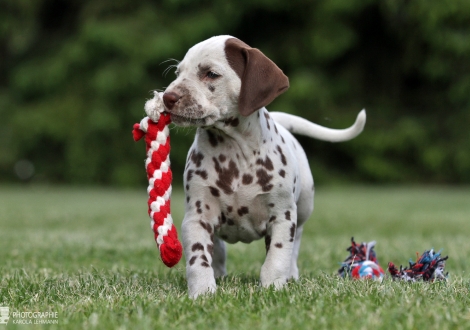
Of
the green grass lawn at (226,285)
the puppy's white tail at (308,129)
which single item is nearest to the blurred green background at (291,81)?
the green grass lawn at (226,285)

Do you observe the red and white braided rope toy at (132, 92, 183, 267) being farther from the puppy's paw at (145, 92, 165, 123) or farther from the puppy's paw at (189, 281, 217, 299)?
the puppy's paw at (189, 281, 217, 299)

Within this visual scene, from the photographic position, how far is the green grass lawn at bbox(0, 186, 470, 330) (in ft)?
9.00

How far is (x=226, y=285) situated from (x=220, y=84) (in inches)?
44.4

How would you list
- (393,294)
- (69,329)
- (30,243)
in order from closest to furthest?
(69,329) → (393,294) → (30,243)

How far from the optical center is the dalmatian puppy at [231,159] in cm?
356

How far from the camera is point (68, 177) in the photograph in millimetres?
22703

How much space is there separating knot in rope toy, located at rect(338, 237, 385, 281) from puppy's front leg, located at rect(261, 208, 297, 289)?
56 cm

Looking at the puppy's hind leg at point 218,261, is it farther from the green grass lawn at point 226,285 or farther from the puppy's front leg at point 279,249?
the puppy's front leg at point 279,249

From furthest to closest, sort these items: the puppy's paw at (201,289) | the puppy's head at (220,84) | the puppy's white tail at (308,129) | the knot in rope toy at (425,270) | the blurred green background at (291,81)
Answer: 1. the blurred green background at (291,81)
2. the puppy's white tail at (308,129)
3. the knot in rope toy at (425,270)
4. the puppy's head at (220,84)
5. the puppy's paw at (201,289)

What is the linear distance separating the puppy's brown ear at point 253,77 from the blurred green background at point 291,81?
1634 centimetres

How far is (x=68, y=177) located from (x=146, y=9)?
6.19 m

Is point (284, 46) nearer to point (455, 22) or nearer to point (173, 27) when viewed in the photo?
point (173, 27)

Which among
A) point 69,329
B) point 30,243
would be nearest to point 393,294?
point 69,329

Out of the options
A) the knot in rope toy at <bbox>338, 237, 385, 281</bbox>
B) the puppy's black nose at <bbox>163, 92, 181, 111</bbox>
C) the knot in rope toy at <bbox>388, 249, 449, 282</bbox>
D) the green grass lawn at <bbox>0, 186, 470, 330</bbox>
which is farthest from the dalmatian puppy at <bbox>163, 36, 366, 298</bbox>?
the knot in rope toy at <bbox>388, 249, 449, 282</bbox>
